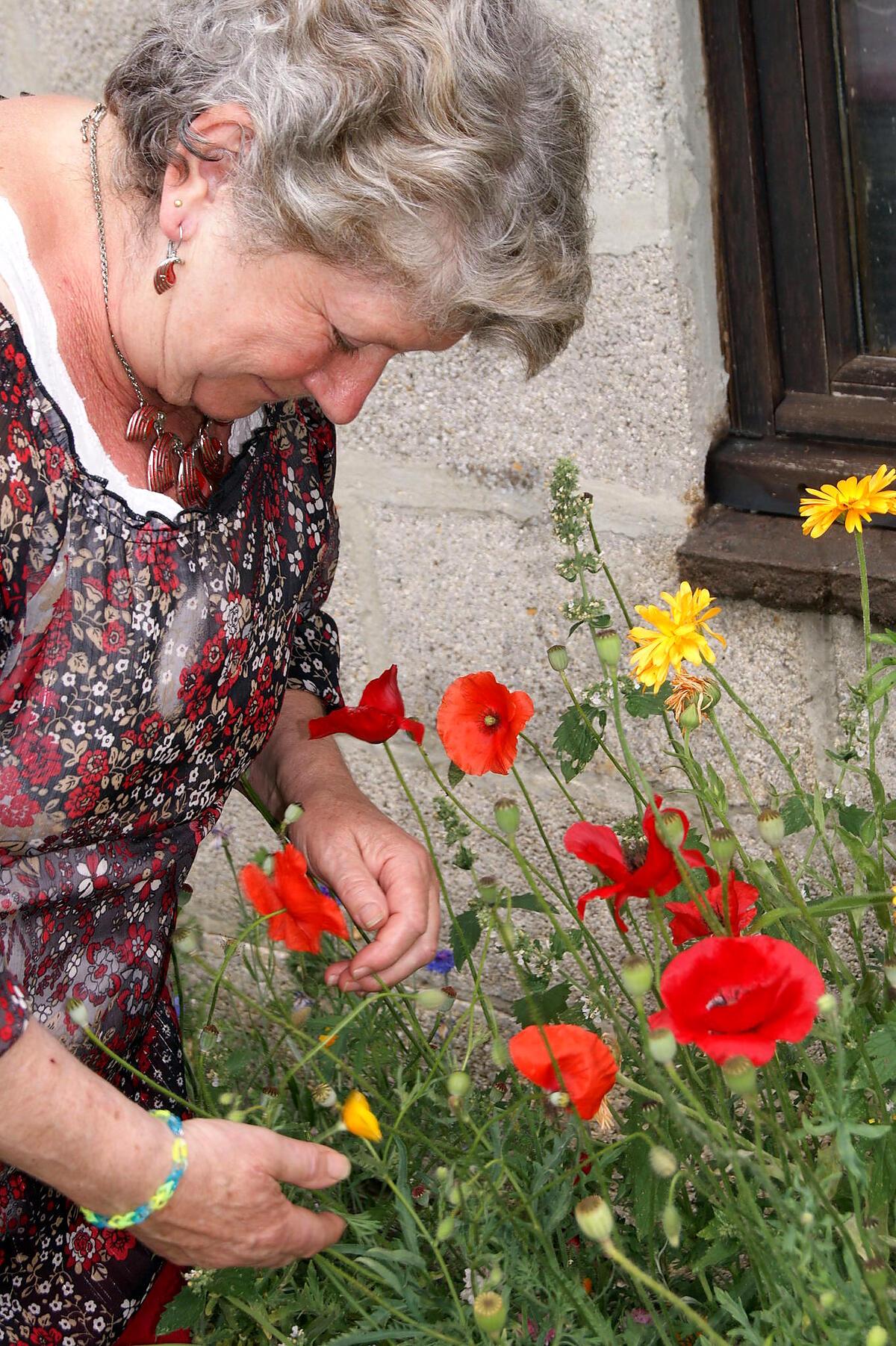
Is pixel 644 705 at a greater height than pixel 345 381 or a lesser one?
lesser

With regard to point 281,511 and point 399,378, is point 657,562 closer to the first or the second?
point 399,378

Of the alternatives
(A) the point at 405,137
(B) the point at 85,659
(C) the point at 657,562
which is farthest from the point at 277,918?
(C) the point at 657,562

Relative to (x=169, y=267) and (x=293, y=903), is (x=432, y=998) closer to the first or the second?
(x=293, y=903)

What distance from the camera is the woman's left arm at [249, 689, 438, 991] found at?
4.27ft

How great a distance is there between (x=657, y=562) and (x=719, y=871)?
3.09ft

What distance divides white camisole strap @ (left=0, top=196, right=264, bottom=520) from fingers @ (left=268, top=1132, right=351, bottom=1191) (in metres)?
0.53

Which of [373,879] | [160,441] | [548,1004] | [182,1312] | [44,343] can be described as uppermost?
[44,343]

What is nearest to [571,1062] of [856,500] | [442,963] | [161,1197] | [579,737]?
[161,1197]

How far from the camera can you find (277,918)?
1.14 metres

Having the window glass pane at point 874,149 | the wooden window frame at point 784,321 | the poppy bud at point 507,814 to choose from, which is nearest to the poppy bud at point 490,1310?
the poppy bud at point 507,814

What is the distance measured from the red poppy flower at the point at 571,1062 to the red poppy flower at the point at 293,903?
22 cm

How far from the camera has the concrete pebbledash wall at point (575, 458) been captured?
1653 millimetres

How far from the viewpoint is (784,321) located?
5.66 ft

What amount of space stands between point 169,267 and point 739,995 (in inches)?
27.3
